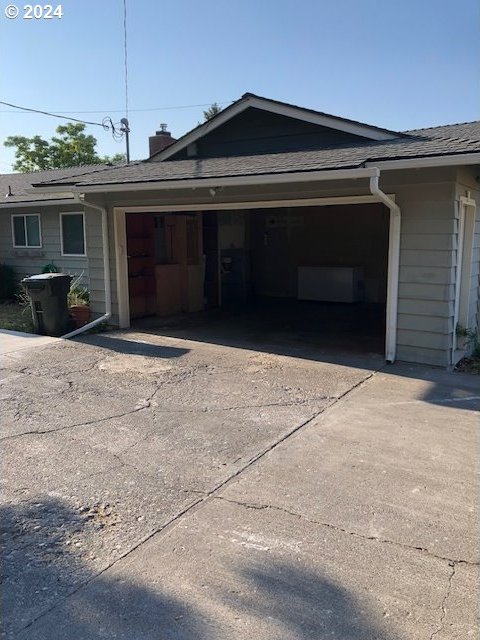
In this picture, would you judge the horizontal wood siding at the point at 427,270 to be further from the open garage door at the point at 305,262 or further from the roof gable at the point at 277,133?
the open garage door at the point at 305,262

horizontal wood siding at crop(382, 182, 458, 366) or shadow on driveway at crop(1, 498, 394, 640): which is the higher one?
horizontal wood siding at crop(382, 182, 458, 366)

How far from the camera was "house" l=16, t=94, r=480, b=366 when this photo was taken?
22.3 ft

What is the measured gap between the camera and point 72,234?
12164 millimetres

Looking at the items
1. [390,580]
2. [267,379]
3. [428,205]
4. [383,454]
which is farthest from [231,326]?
[390,580]

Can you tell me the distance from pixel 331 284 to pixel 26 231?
7.50 metres

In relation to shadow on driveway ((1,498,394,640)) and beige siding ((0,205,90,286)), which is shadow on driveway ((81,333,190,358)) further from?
shadow on driveway ((1,498,394,640))

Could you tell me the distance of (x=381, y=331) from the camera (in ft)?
31.7

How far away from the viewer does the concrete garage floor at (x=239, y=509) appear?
2523 millimetres

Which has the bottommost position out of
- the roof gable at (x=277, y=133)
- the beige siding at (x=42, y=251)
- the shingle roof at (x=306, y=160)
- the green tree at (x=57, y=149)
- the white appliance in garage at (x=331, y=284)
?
the white appliance in garage at (x=331, y=284)

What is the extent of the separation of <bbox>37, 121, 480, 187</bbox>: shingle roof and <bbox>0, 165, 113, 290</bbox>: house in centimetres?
148

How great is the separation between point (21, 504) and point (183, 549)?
1.20 meters

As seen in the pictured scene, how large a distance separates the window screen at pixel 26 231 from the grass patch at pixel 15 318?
1.61 meters

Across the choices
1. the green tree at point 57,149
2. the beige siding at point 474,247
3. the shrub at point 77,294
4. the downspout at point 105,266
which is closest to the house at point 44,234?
the shrub at point 77,294

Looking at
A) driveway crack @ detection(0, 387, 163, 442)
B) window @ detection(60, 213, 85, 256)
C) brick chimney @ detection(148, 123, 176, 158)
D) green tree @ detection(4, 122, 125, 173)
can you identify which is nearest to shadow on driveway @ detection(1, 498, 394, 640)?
driveway crack @ detection(0, 387, 163, 442)
